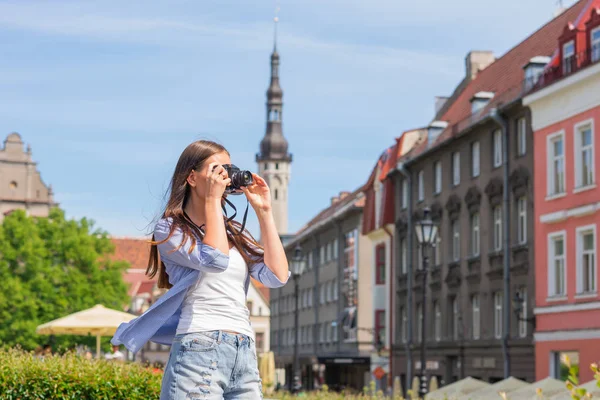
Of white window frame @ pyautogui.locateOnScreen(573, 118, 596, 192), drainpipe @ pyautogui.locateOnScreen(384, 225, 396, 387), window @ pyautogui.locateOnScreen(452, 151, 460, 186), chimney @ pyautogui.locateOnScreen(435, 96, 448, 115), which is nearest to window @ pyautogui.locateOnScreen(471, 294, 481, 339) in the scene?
window @ pyautogui.locateOnScreen(452, 151, 460, 186)

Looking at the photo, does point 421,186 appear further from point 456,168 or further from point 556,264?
point 556,264

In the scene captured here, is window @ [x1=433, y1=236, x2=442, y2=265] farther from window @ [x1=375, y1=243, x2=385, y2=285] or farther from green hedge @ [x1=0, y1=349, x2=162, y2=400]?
green hedge @ [x1=0, y1=349, x2=162, y2=400]

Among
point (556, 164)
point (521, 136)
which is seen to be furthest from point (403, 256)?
point (556, 164)

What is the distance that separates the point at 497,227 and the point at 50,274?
3150cm

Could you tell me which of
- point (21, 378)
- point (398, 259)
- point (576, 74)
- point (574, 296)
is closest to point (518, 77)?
point (576, 74)

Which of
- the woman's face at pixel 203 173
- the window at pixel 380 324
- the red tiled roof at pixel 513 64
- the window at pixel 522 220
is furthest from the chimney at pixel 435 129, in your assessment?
the woman's face at pixel 203 173

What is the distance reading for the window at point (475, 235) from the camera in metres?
38.3

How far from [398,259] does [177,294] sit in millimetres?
44550

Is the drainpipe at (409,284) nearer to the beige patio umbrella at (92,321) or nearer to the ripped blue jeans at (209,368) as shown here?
the beige patio umbrella at (92,321)

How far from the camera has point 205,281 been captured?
4.92 meters

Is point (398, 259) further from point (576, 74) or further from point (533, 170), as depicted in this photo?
point (576, 74)

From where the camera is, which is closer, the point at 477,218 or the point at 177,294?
the point at 177,294

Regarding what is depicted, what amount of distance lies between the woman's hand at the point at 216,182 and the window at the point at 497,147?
31.9m

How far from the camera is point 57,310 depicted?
61000mm
